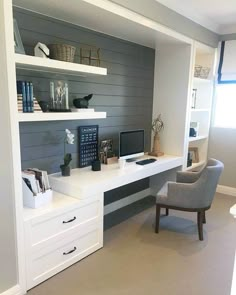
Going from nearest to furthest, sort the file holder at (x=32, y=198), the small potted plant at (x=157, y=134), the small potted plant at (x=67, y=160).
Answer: the file holder at (x=32, y=198) < the small potted plant at (x=67, y=160) < the small potted plant at (x=157, y=134)

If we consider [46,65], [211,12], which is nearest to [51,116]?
[46,65]

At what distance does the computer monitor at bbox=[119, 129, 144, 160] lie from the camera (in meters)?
3.22

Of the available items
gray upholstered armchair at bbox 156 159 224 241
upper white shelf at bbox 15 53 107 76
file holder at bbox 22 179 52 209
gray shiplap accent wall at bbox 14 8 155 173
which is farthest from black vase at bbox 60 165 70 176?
gray upholstered armchair at bbox 156 159 224 241

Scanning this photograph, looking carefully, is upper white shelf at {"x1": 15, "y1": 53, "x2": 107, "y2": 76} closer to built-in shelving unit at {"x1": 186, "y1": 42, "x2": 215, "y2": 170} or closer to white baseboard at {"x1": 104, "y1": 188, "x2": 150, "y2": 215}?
white baseboard at {"x1": 104, "y1": 188, "x2": 150, "y2": 215}

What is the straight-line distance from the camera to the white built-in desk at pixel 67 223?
2051mm

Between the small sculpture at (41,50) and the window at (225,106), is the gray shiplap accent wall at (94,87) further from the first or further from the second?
the window at (225,106)

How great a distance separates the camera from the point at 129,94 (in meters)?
3.57

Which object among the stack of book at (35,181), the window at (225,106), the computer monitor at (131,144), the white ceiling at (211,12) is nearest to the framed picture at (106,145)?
the computer monitor at (131,144)

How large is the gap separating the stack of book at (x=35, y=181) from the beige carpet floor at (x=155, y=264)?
731 mm

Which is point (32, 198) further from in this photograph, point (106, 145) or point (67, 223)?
point (106, 145)

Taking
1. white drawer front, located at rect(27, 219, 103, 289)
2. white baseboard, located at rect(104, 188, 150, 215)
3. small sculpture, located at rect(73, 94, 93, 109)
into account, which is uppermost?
small sculpture, located at rect(73, 94, 93, 109)

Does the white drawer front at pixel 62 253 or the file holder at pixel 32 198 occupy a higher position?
the file holder at pixel 32 198

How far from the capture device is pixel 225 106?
4.36m

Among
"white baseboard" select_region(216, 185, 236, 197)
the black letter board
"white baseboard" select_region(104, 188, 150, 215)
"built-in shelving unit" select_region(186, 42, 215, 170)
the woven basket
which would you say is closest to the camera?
the woven basket
